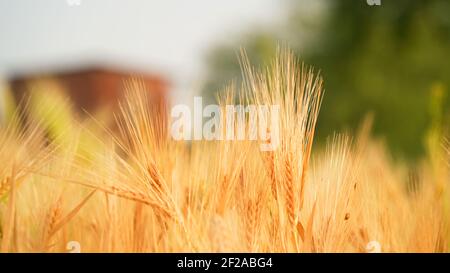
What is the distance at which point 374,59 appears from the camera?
7414 mm

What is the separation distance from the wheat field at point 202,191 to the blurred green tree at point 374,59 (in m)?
5.19

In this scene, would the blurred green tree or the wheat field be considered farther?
the blurred green tree

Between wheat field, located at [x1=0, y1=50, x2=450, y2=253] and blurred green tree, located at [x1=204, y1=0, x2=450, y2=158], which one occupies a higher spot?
blurred green tree, located at [x1=204, y1=0, x2=450, y2=158]

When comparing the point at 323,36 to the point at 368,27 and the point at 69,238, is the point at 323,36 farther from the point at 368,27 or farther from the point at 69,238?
the point at 69,238

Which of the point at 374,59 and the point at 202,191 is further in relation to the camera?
the point at 374,59

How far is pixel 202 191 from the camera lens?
1229mm

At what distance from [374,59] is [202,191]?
6.43 m

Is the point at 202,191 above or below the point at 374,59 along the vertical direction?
below

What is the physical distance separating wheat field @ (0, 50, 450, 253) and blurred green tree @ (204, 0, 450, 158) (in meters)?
5.19

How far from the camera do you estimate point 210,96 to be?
26.8 ft

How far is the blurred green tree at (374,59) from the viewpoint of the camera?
22.7 feet

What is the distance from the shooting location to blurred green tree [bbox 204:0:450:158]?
693 cm
